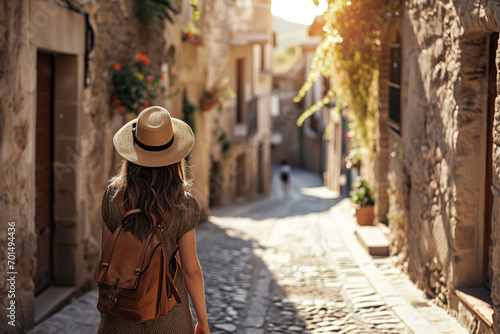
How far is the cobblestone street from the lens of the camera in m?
4.88

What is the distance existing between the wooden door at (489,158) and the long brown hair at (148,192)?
8.60ft

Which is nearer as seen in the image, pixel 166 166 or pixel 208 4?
pixel 166 166

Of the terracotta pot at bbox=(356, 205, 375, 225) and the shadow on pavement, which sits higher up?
the terracotta pot at bbox=(356, 205, 375, 225)

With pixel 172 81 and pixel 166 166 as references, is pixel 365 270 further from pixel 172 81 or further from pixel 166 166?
pixel 172 81

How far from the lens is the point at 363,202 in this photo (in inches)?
351

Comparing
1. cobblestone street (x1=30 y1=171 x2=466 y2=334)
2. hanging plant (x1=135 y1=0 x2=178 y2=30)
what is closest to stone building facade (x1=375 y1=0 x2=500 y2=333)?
cobblestone street (x1=30 y1=171 x2=466 y2=334)

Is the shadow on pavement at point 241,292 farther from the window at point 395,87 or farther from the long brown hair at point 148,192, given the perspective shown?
the long brown hair at point 148,192

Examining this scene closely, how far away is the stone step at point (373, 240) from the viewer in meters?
7.21

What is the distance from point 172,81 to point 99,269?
25.3 ft

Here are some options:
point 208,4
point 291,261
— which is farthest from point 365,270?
point 208,4

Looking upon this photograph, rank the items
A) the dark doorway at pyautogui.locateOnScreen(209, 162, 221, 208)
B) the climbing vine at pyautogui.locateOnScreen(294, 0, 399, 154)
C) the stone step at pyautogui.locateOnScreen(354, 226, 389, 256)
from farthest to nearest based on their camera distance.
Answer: the dark doorway at pyautogui.locateOnScreen(209, 162, 221, 208)
the climbing vine at pyautogui.locateOnScreen(294, 0, 399, 154)
the stone step at pyautogui.locateOnScreen(354, 226, 389, 256)

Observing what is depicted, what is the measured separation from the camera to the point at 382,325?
4.79 m

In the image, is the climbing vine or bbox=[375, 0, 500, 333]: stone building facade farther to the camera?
the climbing vine

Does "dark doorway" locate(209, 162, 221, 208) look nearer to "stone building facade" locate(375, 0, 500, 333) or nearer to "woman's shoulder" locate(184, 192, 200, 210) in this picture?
"stone building facade" locate(375, 0, 500, 333)
